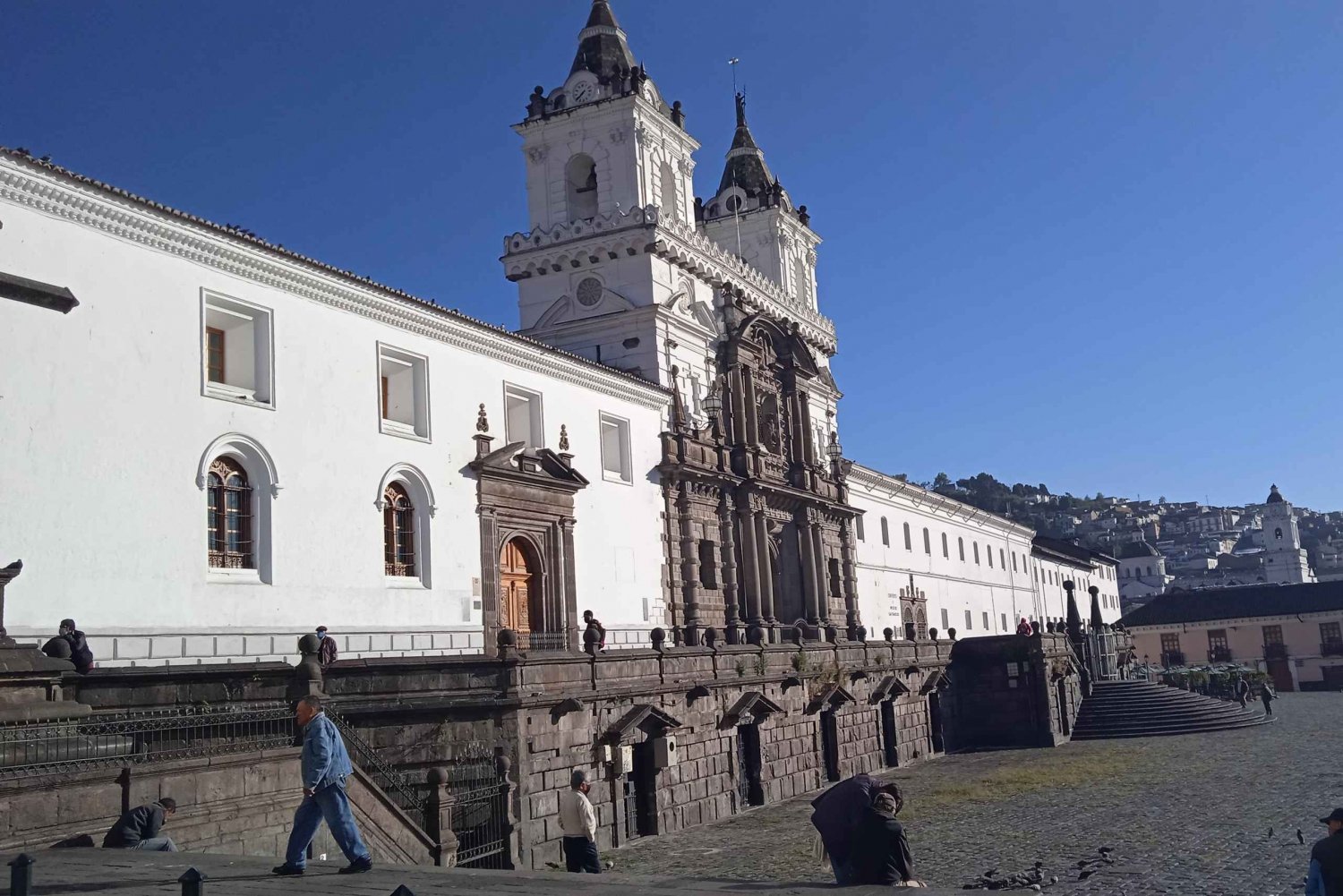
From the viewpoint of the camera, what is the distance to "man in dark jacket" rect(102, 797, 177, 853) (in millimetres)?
10359

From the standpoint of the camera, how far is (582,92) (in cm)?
3366

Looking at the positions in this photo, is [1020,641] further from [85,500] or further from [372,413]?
[85,500]

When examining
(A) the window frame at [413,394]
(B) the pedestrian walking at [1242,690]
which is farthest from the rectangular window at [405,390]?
(B) the pedestrian walking at [1242,690]

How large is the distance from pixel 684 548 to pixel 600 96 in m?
12.5

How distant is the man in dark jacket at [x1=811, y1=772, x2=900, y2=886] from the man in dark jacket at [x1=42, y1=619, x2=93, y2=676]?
9733 millimetres

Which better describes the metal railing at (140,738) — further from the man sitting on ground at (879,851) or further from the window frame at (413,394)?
the window frame at (413,394)

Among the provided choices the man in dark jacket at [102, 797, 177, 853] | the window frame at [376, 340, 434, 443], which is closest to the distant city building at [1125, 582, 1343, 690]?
the window frame at [376, 340, 434, 443]

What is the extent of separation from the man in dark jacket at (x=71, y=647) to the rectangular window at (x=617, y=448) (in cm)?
1484

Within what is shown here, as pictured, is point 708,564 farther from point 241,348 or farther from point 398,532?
point 241,348

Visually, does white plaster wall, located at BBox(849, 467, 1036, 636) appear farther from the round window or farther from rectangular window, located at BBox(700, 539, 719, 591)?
the round window

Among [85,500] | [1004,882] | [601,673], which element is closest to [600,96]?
[601,673]

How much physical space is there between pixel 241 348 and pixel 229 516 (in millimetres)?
2852

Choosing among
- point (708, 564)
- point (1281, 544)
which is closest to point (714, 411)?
point (708, 564)

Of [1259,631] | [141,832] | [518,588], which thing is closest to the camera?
[141,832]
